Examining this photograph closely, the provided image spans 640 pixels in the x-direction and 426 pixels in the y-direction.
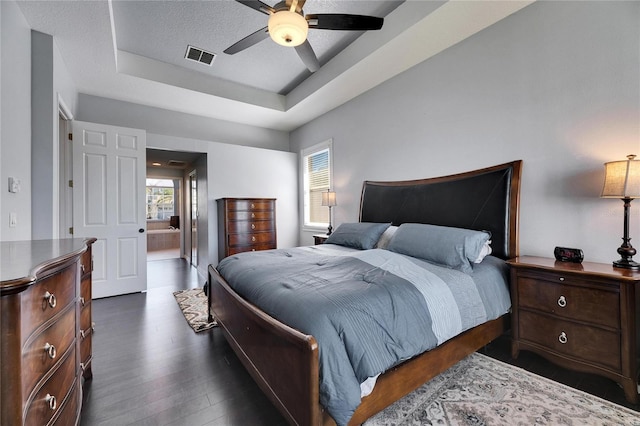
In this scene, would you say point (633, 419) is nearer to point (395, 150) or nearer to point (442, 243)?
point (442, 243)

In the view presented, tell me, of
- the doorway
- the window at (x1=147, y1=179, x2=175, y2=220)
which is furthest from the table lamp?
the window at (x1=147, y1=179, x2=175, y2=220)

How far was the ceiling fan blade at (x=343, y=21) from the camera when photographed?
2.04 m

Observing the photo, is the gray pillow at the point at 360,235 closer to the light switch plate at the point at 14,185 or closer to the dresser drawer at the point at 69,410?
the dresser drawer at the point at 69,410

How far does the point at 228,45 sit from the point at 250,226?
268cm

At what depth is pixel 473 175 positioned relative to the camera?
259 centimetres

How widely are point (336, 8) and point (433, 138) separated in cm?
175

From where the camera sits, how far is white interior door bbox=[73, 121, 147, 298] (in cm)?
Result: 354

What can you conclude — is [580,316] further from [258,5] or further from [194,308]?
[194,308]

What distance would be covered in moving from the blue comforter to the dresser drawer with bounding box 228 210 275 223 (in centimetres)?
226

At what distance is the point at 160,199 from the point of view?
33.6 ft

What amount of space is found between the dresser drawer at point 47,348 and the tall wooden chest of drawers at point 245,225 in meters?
3.17

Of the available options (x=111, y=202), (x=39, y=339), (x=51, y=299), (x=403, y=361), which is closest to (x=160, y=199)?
(x=111, y=202)

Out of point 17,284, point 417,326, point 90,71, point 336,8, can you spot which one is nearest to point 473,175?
point 417,326

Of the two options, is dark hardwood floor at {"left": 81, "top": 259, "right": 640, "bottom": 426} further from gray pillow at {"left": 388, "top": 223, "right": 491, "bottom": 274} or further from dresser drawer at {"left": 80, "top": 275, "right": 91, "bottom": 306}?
gray pillow at {"left": 388, "top": 223, "right": 491, "bottom": 274}
